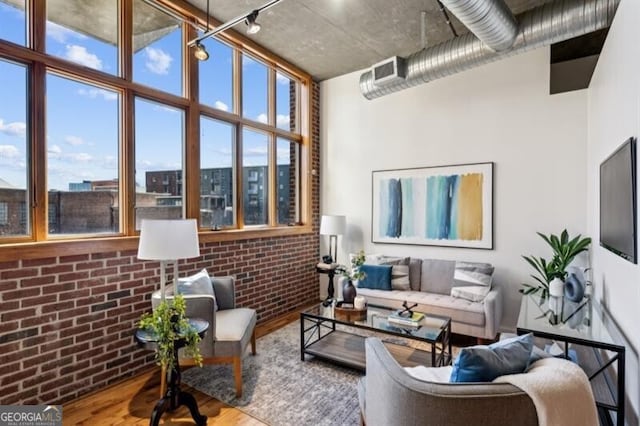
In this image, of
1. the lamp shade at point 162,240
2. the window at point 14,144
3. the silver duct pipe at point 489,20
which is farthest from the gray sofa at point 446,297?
the window at point 14,144

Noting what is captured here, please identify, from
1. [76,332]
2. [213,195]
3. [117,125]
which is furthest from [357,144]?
[76,332]

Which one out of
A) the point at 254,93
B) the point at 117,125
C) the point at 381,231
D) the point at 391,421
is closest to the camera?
the point at 391,421

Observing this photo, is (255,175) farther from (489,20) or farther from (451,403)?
(451,403)

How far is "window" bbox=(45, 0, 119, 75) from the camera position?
260cm

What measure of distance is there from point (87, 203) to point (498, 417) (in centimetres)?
314

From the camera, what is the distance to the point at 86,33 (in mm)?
2787

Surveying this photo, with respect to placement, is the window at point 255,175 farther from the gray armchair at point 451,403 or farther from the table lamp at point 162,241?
the gray armchair at point 451,403

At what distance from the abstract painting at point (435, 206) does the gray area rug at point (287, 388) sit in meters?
2.14

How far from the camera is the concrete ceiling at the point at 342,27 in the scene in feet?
10.9

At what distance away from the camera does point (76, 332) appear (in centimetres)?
255

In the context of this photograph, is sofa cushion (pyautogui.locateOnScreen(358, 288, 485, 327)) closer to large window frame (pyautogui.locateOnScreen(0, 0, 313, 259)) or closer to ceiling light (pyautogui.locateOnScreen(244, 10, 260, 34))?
large window frame (pyautogui.locateOnScreen(0, 0, 313, 259))

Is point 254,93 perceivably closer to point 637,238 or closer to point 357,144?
point 357,144

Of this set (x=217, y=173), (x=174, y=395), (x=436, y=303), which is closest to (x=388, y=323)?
(x=436, y=303)

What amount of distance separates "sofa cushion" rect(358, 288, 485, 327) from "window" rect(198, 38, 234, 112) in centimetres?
280
